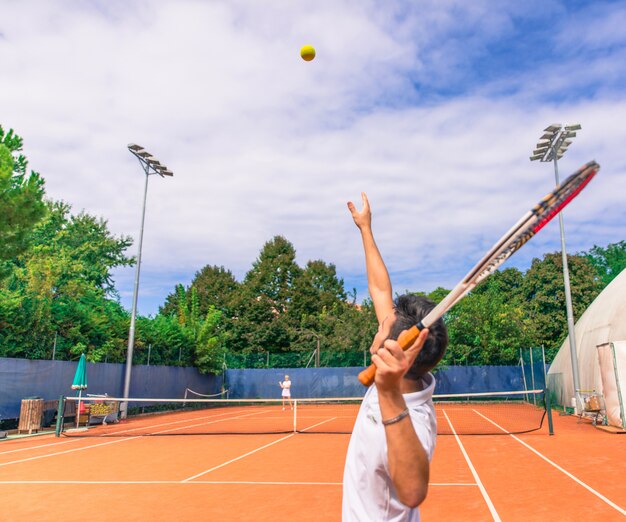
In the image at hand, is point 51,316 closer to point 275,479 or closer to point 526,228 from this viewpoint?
point 275,479

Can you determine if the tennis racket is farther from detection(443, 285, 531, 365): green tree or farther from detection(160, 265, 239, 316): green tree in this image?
detection(160, 265, 239, 316): green tree

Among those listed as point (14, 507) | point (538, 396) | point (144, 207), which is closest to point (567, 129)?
point (538, 396)

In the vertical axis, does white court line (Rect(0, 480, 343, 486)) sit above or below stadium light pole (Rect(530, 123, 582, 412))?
below

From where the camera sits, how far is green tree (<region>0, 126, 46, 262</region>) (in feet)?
45.0

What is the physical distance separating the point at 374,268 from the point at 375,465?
45.4 inches

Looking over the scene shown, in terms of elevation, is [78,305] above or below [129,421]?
above

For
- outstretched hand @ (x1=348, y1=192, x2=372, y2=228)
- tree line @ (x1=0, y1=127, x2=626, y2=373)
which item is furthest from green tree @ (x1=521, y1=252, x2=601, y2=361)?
outstretched hand @ (x1=348, y1=192, x2=372, y2=228)

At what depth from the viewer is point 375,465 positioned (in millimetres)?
1741

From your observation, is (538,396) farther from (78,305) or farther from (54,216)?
(54,216)

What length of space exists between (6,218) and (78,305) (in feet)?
27.7

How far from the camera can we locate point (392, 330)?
1901mm

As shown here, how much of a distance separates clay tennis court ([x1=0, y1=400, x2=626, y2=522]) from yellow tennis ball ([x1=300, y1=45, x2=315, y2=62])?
6204 millimetres

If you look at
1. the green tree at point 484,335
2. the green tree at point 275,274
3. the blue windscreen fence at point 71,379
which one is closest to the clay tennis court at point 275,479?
the blue windscreen fence at point 71,379

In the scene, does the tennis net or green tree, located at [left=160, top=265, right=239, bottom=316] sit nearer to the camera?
the tennis net
